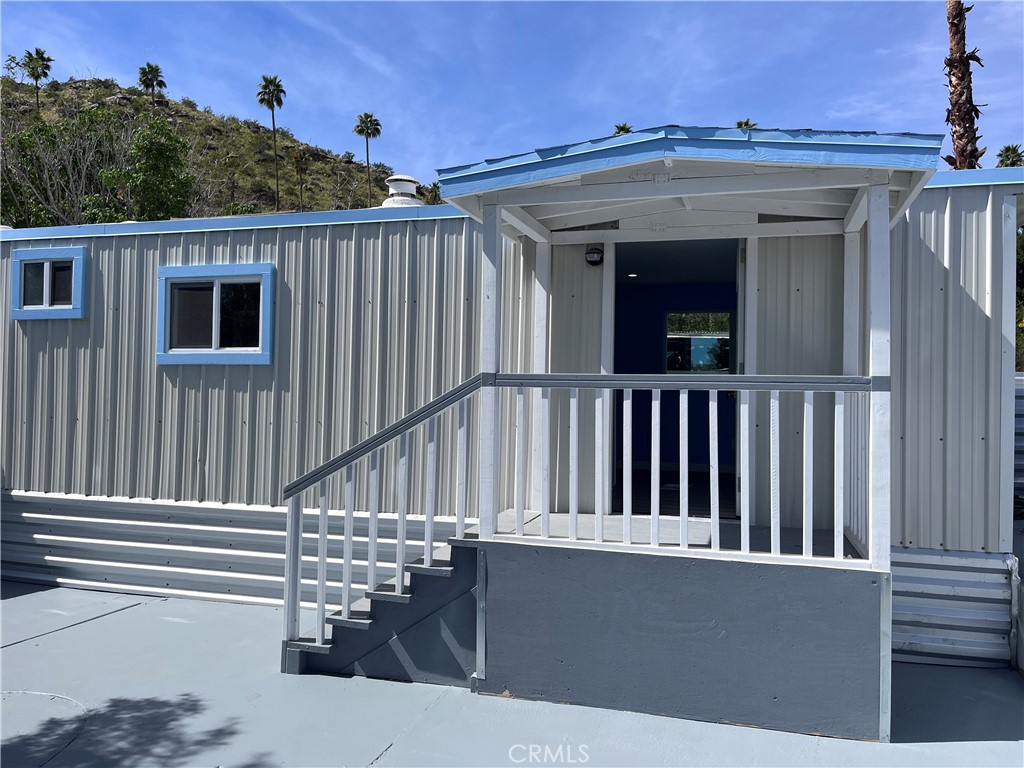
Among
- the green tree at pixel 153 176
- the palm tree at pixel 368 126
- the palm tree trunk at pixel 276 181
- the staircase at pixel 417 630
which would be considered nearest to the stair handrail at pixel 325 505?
the staircase at pixel 417 630

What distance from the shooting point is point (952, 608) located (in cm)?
418

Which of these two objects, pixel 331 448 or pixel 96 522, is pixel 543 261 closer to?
pixel 331 448

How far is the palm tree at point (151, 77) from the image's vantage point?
33188 mm

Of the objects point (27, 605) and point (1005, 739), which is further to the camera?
point (27, 605)

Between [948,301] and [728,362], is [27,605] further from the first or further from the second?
[728,362]

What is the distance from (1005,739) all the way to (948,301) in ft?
7.79

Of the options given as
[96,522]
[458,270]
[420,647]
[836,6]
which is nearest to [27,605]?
[96,522]

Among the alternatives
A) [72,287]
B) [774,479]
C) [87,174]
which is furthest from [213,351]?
[87,174]

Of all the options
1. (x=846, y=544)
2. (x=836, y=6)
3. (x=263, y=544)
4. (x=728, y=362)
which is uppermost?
(x=836, y=6)

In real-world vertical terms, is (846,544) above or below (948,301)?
below

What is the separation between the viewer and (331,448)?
5.54 m

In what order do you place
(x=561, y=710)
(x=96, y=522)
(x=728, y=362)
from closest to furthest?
(x=561, y=710), (x=96, y=522), (x=728, y=362)

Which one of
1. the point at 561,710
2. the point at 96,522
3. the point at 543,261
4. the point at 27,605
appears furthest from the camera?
the point at 96,522

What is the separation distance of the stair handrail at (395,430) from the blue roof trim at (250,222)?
177 cm
